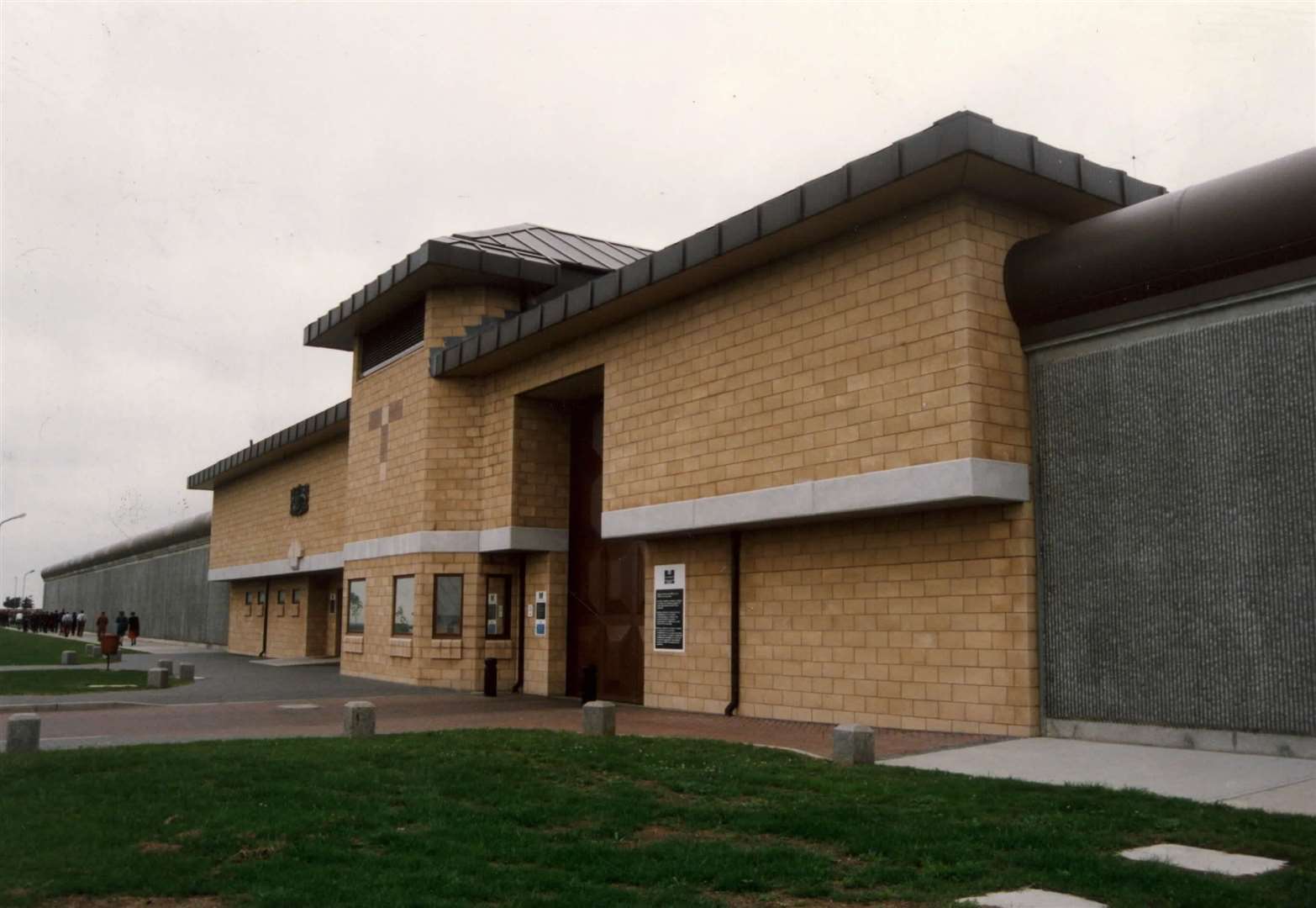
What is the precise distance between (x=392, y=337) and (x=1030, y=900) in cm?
2353

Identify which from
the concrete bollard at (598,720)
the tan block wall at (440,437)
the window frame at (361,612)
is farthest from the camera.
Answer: the window frame at (361,612)

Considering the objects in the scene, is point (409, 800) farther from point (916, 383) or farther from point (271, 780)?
point (916, 383)

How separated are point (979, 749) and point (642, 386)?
30.6ft

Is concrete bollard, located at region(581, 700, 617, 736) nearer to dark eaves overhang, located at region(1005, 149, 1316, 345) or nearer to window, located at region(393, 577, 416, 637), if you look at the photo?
dark eaves overhang, located at region(1005, 149, 1316, 345)

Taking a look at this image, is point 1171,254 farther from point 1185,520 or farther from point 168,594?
point 168,594

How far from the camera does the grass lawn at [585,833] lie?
655cm

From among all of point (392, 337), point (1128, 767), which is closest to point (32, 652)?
point (392, 337)

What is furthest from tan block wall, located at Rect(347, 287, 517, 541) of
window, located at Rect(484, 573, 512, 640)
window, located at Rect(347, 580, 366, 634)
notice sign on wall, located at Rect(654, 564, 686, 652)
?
notice sign on wall, located at Rect(654, 564, 686, 652)

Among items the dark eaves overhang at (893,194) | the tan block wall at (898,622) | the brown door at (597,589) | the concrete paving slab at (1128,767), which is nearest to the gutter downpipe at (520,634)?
the brown door at (597,589)

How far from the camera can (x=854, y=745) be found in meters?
10.9

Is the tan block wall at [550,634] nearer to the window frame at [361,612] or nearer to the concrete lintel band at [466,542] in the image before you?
the concrete lintel band at [466,542]

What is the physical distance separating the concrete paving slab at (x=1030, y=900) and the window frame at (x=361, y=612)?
22.8 meters

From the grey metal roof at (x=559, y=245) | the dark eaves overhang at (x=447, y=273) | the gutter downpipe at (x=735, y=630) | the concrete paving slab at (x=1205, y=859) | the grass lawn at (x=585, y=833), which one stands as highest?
the grey metal roof at (x=559, y=245)

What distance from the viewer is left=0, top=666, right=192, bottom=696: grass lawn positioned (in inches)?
854
